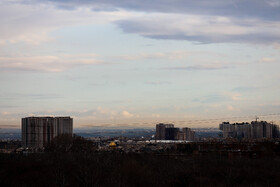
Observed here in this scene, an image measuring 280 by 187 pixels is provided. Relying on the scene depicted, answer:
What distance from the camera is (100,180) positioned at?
50906 millimetres

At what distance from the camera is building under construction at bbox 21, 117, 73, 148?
518ft

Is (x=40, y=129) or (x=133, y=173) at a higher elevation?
(x=40, y=129)

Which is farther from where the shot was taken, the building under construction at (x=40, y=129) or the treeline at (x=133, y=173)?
the building under construction at (x=40, y=129)

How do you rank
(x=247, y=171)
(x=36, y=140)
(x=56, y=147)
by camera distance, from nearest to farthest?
1. (x=247, y=171)
2. (x=56, y=147)
3. (x=36, y=140)

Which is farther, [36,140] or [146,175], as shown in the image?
[36,140]

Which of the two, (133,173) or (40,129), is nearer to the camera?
(133,173)

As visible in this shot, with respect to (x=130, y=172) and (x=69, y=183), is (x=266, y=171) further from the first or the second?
(x=69, y=183)

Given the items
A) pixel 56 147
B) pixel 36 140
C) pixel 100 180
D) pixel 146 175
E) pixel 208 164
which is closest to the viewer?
pixel 100 180

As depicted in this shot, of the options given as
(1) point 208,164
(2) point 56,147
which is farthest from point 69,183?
(2) point 56,147

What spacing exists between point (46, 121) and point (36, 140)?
10.8m

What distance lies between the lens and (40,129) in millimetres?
163750

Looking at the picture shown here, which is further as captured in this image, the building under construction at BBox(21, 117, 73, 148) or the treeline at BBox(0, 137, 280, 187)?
the building under construction at BBox(21, 117, 73, 148)

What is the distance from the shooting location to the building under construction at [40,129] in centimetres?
15775

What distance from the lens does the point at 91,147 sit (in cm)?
11894
